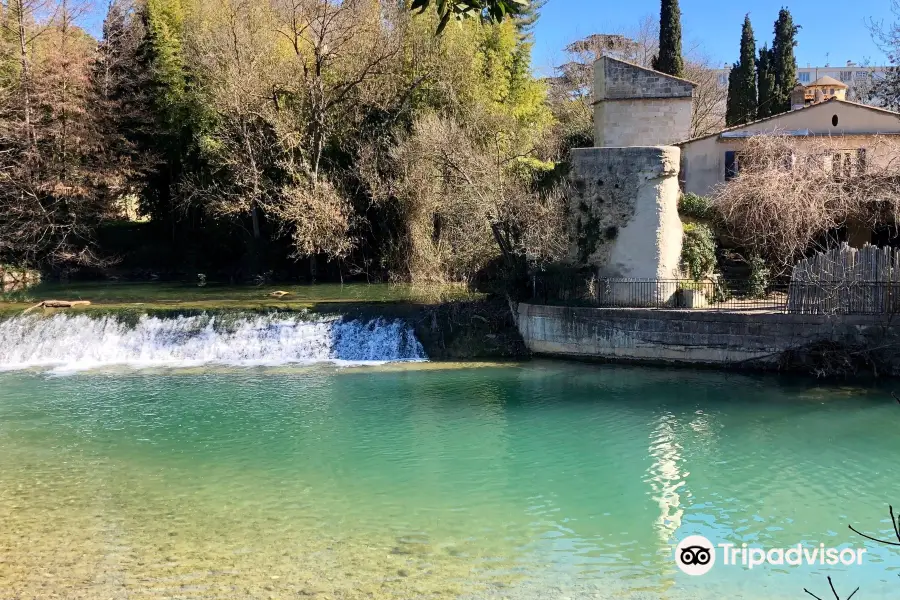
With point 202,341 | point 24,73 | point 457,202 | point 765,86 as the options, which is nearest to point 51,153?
point 24,73

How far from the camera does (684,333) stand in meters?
17.8

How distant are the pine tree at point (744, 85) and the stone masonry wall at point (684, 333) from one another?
2428cm

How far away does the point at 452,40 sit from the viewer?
29.0 metres

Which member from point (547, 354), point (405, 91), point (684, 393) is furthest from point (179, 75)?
point (684, 393)

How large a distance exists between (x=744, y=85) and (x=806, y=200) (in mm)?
21320

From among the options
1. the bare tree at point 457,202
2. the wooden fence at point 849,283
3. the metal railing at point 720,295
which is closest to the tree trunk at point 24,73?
the bare tree at point 457,202

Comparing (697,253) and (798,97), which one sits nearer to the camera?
(697,253)

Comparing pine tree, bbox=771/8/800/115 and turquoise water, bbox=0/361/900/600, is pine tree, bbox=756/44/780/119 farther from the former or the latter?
turquoise water, bbox=0/361/900/600

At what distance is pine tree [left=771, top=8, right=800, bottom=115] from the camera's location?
38.2 meters

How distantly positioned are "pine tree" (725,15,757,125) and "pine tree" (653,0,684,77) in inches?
200

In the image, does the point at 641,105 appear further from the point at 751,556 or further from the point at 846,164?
the point at 751,556

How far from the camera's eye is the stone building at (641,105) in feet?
86.5

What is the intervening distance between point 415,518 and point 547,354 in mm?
10245

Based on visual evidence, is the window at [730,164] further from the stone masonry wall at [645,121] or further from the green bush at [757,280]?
the green bush at [757,280]
